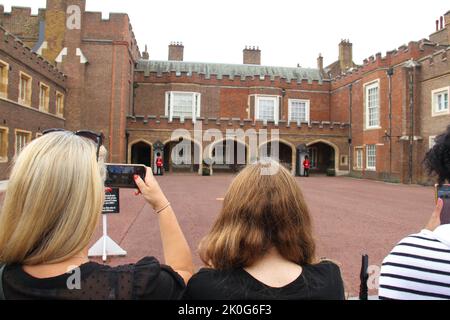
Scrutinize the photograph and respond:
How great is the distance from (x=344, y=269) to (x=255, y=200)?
156 inches

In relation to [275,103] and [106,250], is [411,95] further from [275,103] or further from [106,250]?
[106,250]

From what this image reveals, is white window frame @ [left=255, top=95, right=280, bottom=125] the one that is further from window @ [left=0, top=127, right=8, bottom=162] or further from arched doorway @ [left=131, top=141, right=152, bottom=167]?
window @ [left=0, top=127, right=8, bottom=162]

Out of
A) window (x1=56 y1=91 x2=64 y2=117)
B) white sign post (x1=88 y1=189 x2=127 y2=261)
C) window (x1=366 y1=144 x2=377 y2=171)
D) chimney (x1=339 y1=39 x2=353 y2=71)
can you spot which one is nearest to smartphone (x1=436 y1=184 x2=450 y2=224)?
white sign post (x1=88 y1=189 x2=127 y2=261)

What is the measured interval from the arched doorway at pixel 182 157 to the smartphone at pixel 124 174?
2563 centimetres

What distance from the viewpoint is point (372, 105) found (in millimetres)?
→ 24844

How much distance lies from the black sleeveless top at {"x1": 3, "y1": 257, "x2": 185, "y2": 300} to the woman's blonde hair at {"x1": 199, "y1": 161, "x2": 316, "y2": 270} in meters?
0.37

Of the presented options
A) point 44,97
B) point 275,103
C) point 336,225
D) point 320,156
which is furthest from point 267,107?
point 336,225

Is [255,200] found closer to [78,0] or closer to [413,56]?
[413,56]

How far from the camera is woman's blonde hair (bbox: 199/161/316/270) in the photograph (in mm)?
1530

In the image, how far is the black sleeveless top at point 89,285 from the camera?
1224mm

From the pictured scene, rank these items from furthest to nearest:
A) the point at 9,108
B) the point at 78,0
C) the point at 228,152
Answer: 1. the point at 228,152
2. the point at 78,0
3. the point at 9,108

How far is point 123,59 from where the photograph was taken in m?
25.0
